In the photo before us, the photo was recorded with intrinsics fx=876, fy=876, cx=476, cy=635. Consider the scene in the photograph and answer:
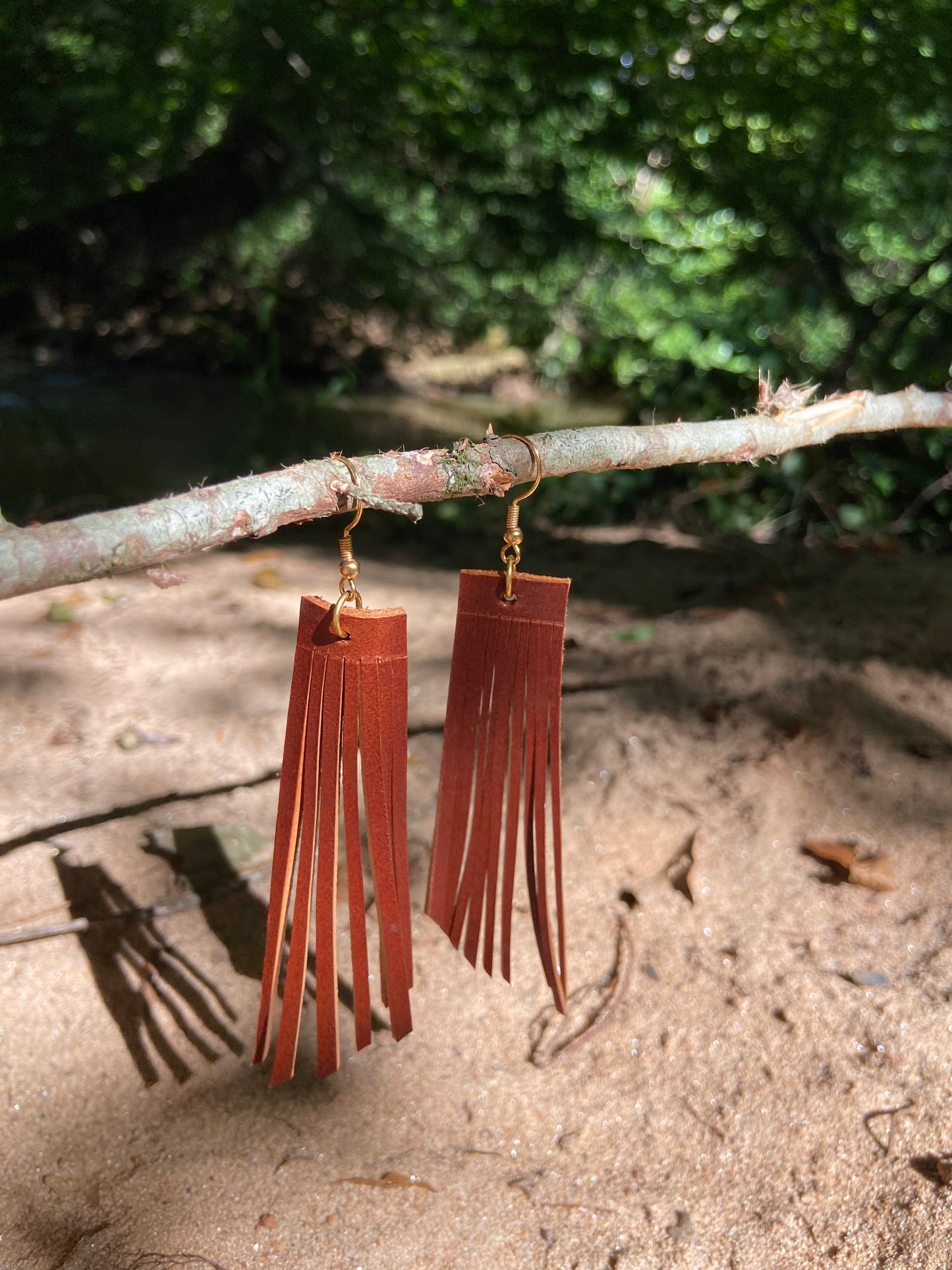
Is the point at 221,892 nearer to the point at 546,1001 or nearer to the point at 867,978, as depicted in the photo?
the point at 546,1001

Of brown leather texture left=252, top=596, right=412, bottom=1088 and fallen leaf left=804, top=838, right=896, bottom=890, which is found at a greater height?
brown leather texture left=252, top=596, right=412, bottom=1088

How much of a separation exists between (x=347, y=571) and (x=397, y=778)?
319mm

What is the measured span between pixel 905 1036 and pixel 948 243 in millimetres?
3681

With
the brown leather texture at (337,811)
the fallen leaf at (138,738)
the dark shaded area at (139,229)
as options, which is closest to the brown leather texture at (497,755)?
the brown leather texture at (337,811)

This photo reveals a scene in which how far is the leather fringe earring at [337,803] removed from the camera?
3.93 feet

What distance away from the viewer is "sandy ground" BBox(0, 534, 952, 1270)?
4.37 feet

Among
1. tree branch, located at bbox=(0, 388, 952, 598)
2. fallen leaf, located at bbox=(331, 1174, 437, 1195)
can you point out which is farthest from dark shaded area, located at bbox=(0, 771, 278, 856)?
tree branch, located at bbox=(0, 388, 952, 598)

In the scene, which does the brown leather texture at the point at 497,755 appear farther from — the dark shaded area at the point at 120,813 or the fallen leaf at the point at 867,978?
the dark shaded area at the point at 120,813

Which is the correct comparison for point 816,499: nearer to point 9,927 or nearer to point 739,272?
point 739,272

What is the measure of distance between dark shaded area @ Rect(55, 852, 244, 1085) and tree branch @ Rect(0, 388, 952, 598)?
39.1 inches

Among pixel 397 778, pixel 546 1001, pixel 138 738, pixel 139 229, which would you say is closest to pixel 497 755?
pixel 397 778

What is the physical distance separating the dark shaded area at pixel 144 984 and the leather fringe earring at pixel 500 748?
51 cm

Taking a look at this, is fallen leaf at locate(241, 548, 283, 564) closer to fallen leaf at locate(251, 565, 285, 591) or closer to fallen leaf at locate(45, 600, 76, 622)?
fallen leaf at locate(251, 565, 285, 591)

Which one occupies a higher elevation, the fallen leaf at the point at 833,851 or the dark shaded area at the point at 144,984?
the fallen leaf at the point at 833,851
